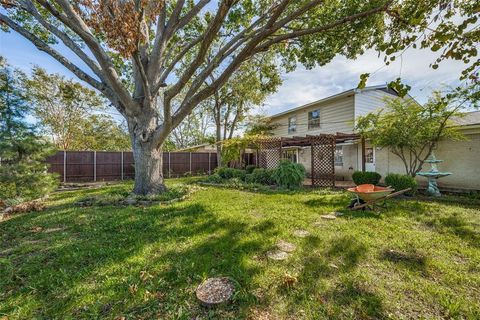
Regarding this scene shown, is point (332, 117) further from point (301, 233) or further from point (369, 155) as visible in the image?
point (301, 233)

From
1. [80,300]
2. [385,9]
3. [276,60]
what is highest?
[276,60]

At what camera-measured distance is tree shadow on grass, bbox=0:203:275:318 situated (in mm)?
1998

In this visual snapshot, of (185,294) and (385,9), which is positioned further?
(385,9)

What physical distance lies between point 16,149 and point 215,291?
285 inches

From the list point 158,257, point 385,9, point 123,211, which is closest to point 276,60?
point 385,9

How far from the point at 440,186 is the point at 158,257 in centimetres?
1054

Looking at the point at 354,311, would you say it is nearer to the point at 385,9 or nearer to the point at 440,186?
the point at 385,9

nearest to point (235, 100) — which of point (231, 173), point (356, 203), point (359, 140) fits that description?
point (231, 173)

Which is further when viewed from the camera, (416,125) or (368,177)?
(368,177)

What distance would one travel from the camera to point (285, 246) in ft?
10.5

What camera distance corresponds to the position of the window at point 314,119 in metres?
13.3

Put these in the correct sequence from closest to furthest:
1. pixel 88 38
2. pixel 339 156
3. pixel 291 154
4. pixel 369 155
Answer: pixel 88 38 < pixel 369 155 < pixel 339 156 < pixel 291 154

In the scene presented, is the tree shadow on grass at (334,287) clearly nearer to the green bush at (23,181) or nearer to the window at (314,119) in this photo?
the green bush at (23,181)

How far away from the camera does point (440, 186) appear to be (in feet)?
27.6
